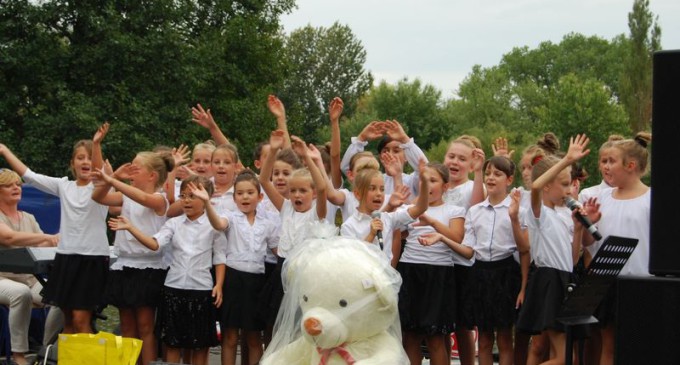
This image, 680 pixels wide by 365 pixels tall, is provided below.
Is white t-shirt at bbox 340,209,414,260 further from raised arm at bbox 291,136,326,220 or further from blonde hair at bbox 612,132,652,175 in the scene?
blonde hair at bbox 612,132,652,175

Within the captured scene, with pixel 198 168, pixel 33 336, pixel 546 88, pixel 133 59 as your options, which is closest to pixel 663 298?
pixel 198 168

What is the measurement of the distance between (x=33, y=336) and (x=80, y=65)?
55.8ft

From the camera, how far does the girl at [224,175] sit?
8328mm

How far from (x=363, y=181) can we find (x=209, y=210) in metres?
1.15

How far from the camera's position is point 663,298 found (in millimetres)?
4086

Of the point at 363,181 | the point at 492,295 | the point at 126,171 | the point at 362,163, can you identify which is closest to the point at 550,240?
the point at 492,295

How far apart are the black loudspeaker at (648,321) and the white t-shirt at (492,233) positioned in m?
3.60

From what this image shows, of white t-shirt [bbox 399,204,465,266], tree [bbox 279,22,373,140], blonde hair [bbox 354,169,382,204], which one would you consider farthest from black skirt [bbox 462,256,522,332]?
tree [bbox 279,22,373,140]

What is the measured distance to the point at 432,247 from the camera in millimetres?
7781

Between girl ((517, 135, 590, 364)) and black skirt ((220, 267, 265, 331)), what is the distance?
6.28 feet

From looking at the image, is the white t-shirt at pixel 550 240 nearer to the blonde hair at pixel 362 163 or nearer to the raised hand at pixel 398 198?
the raised hand at pixel 398 198

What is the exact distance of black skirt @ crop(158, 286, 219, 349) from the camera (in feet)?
25.5

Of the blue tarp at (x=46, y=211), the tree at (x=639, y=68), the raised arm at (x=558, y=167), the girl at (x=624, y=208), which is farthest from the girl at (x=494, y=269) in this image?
the tree at (x=639, y=68)

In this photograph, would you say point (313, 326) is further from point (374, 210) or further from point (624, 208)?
point (624, 208)
